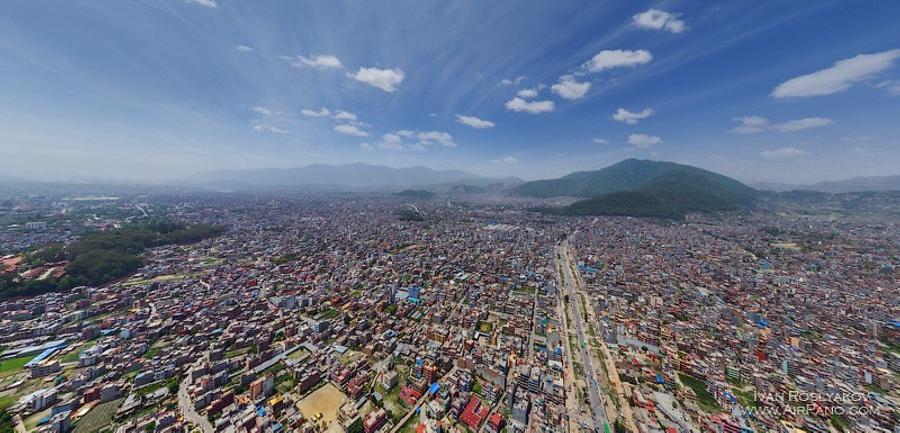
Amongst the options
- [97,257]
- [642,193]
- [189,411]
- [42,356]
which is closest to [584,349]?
[189,411]

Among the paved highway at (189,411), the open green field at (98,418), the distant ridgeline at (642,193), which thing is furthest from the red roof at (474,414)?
the distant ridgeline at (642,193)

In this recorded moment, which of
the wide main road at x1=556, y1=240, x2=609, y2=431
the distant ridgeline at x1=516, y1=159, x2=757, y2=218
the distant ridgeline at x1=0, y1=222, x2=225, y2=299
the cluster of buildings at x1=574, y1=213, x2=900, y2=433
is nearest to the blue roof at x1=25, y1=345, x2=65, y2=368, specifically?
the distant ridgeline at x1=0, y1=222, x2=225, y2=299

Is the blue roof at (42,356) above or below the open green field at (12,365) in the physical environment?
above

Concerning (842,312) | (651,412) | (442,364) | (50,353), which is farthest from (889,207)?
(50,353)

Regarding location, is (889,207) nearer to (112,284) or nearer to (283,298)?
(283,298)

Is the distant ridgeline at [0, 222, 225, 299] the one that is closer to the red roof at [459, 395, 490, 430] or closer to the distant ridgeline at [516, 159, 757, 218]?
the red roof at [459, 395, 490, 430]

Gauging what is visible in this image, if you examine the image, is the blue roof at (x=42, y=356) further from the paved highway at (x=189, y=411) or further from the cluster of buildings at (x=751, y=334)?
the cluster of buildings at (x=751, y=334)

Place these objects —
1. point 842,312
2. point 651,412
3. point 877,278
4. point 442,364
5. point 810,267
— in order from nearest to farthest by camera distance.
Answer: point 651,412, point 442,364, point 842,312, point 877,278, point 810,267
